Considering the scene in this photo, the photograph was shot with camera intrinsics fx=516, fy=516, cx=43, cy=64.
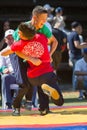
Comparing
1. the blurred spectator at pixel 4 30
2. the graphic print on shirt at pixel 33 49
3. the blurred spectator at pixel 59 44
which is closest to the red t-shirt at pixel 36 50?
the graphic print on shirt at pixel 33 49

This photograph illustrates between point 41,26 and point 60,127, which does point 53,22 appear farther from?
point 60,127

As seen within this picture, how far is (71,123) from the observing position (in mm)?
6711

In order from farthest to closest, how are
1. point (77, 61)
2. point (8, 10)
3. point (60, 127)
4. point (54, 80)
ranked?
point (8, 10)
point (77, 61)
point (54, 80)
point (60, 127)

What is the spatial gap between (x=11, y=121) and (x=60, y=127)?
1.02 meters

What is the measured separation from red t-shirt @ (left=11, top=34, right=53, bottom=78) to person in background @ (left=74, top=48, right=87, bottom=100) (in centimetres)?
460

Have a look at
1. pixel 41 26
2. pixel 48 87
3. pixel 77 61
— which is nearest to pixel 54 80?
pixel 48 87

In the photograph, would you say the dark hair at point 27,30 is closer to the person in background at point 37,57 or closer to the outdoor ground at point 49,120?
the person in background at point 37,57

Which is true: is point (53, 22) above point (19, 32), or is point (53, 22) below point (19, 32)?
above

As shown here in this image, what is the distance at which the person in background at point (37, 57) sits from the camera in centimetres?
Answer: 742

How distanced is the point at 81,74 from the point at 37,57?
4.86 m

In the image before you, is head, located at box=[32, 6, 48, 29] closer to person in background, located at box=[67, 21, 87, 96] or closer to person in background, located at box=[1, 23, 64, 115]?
person in background, located at box=[1, 23, 64, 115]

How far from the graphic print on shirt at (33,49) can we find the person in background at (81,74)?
15.6ft

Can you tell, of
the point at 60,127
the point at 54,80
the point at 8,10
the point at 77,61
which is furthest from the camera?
the point at 8,10

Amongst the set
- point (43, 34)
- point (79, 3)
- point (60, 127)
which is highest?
point (79, 3)
